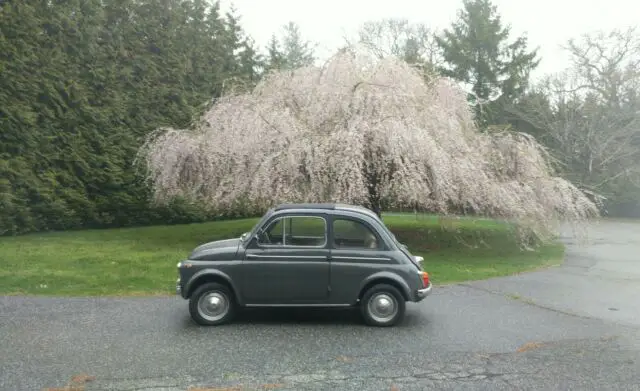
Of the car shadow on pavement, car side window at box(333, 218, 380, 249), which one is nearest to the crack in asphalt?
the car shadow on pavement

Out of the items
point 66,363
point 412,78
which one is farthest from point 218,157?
point 66,363

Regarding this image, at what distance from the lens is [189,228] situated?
21.1m

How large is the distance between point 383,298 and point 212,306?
89.5 inches

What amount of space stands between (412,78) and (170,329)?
10.6 metres

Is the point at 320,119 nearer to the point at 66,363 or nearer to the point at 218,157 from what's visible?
the point at 218,157

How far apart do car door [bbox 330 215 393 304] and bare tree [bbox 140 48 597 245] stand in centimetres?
545

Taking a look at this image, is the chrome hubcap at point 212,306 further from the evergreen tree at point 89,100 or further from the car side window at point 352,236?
the evergreen tree at point 89,100

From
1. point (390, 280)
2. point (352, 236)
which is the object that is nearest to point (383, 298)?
point (390, 280)

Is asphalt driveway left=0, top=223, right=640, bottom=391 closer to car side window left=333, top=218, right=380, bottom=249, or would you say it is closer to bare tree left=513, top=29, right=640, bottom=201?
car side window left=333, top=218, right=380, bottom=249

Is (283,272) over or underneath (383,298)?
over

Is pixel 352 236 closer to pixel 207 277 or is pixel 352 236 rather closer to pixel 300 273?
pixel 300 273

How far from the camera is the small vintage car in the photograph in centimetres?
697

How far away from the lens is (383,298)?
7.06 meters

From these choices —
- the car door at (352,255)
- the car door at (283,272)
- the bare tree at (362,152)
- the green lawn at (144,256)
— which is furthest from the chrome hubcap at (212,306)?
the bare tree at (362,152)
